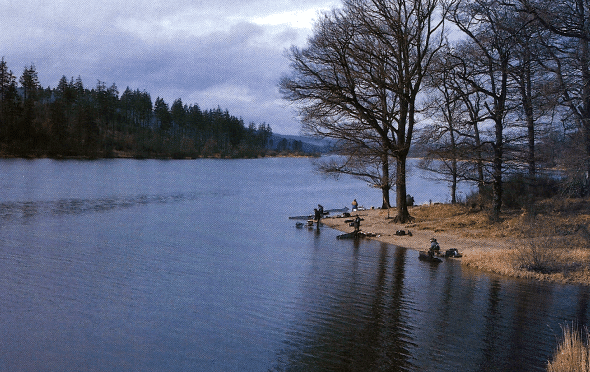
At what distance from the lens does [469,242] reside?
70.6 ft

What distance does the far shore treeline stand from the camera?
96.2m

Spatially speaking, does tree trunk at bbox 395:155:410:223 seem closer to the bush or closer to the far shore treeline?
the bush

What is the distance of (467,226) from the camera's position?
24.6m

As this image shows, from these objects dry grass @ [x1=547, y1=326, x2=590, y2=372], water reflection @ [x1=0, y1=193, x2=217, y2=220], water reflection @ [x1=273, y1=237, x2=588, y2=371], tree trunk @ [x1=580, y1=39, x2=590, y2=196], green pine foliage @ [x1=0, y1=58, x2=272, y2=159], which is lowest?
water reflection @ [x1=273, y1=237, x2=588, y2=371]

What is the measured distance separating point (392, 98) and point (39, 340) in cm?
2747

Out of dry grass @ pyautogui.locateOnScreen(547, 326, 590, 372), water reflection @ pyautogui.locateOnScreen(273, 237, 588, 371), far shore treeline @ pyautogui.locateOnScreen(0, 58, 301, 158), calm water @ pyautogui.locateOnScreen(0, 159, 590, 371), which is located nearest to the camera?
dry grass @ pyautogui.locateOnScreen(547, 326, 590, 372)

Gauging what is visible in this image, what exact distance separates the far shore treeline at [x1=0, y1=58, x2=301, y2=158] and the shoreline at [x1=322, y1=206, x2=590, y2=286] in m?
85.2

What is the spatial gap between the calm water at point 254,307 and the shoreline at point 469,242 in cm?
93

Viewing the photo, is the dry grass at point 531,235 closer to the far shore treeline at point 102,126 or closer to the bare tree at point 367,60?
the bare tree at point 367,60

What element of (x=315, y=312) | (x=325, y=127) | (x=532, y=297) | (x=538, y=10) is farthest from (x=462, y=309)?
(x=325, y=127)

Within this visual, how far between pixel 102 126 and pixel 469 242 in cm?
12843

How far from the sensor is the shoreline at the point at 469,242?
15.9 metres

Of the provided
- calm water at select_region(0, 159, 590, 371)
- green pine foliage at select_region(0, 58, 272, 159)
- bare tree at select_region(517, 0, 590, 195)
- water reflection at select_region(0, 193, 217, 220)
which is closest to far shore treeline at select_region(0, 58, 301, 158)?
green pine foliage at select_region(0, 58, 272, 159)

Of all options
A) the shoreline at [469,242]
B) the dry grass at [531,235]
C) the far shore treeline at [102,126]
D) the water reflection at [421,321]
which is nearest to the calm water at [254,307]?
the water reflection at [421,321]
